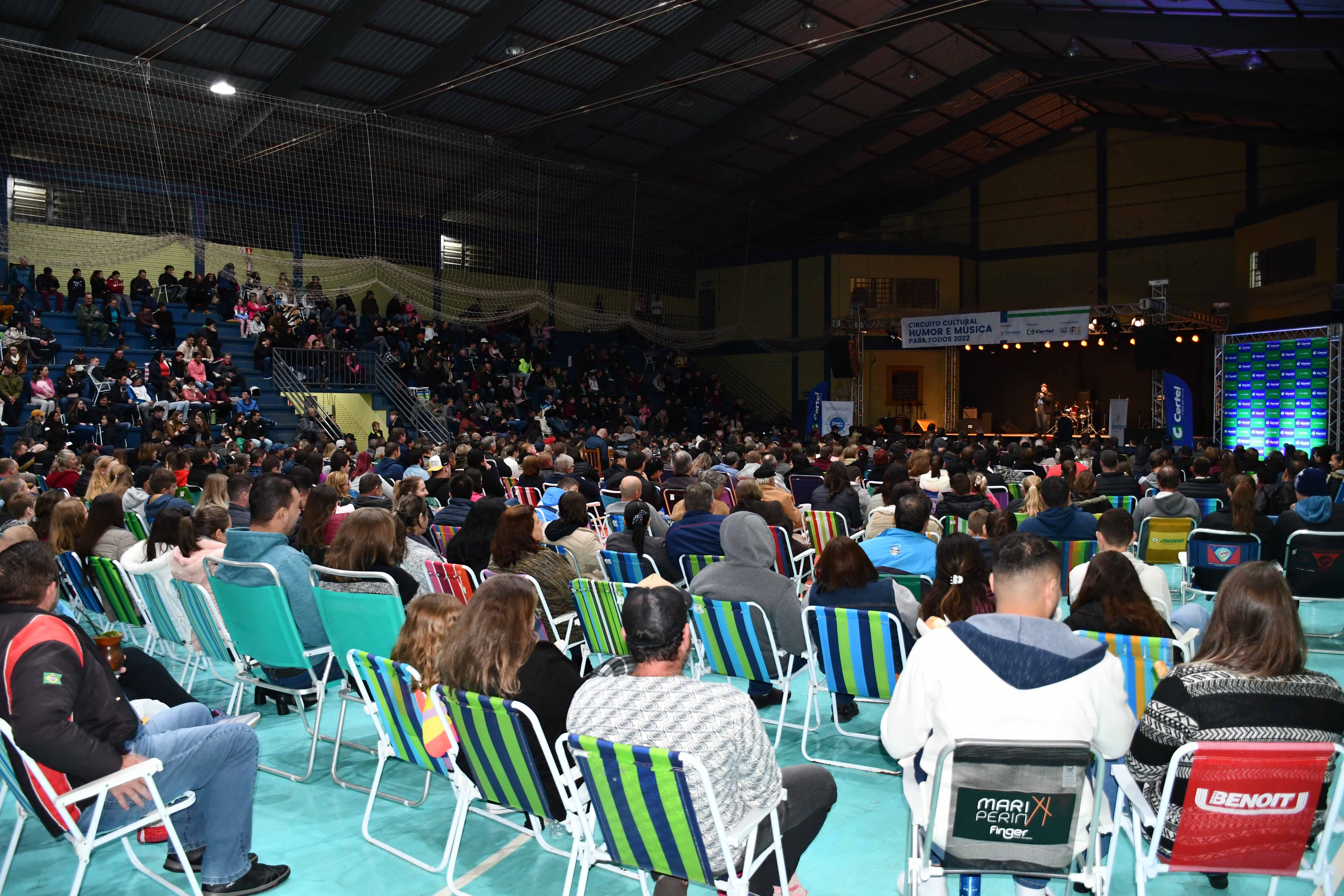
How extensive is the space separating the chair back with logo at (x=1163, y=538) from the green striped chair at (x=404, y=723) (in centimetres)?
565

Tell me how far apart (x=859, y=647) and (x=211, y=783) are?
2.55 metres

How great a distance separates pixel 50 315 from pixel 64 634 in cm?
1779

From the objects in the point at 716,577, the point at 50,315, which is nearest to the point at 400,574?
the point at 716,577

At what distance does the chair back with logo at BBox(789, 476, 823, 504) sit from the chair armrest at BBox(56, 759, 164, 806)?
8469mm

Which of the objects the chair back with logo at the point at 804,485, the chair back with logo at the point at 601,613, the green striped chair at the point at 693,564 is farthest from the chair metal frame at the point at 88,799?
the chair back with logo at the point at 804,485

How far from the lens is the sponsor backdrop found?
20062mm

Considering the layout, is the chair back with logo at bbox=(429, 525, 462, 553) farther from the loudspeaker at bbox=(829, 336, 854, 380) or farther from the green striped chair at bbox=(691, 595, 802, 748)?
the loudspeaker at bbox=(829, 336, 854, 380)

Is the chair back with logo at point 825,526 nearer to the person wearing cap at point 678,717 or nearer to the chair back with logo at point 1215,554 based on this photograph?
the chair back with logo at point 1215,554

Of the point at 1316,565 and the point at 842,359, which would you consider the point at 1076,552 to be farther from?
the point at 842,359

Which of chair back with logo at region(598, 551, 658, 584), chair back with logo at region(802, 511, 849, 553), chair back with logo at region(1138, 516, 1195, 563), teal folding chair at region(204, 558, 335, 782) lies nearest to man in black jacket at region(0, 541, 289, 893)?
teal folding chair at region(204, 558, 335, 782)

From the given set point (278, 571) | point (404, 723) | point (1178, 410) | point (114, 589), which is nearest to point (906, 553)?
point (404, 723)

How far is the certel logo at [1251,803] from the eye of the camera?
2.50 metres

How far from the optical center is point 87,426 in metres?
15.2

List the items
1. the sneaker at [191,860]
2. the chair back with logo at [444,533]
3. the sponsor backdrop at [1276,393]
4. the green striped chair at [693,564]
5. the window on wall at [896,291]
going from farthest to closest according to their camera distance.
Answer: the window on wall at [896,291]
the sponsor backdrop at [1276,393]
the chair back with logo at [444,533]
the green striped chair at [693,564]
the sneaker at [191,860]
